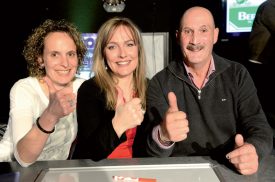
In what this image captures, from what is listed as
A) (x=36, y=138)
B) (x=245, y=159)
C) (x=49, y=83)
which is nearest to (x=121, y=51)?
(x=49, y=83)

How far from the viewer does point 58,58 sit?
64.5 inches

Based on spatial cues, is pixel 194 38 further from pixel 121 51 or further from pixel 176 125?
pixel 176 125

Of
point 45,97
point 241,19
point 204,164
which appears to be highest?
point 241,19

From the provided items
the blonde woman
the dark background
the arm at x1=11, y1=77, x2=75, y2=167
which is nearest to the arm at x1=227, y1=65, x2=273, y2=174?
the blonde woman

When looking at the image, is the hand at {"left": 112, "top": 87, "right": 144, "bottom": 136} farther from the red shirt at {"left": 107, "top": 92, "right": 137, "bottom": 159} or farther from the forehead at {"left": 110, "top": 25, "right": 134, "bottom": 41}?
the forehead at {"left": 110, "top": 25, "right": 134, "bottom": 41}

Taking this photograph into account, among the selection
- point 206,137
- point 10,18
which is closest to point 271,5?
point 206,137

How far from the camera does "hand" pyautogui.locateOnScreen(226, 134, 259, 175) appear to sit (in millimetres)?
1045

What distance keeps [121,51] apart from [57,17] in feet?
9.84

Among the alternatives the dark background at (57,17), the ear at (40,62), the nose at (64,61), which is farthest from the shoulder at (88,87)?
the dark background at (57,17)

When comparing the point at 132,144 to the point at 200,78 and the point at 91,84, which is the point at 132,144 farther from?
the point at 200,78

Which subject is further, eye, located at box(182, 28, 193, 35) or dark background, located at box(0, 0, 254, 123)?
dark background, located at box(0, 0, 254, 123)

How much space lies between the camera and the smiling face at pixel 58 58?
163cm

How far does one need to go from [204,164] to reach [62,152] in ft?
2.57

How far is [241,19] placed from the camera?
3758 millimetres
